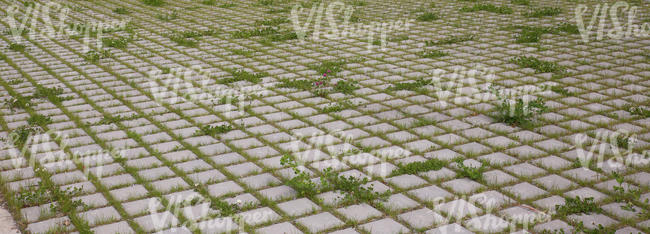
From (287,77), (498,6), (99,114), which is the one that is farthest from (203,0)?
(99,114)

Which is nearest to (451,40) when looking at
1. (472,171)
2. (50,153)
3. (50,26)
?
(472,171)

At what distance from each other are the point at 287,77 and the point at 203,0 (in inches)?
354

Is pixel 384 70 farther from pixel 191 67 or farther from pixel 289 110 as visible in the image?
pixel 191 67

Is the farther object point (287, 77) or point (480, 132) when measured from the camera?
point (287, 77)

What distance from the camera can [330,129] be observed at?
683 cm

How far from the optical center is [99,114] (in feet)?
24.5

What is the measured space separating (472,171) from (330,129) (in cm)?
187

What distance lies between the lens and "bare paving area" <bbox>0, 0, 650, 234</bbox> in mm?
4895

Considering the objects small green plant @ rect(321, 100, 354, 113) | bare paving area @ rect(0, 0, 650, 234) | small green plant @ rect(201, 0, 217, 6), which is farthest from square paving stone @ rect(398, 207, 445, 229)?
small green plant @ rect(201, 0, 217, 6)

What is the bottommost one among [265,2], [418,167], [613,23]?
[418,167]

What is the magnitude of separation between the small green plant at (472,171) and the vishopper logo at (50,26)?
7933 mm

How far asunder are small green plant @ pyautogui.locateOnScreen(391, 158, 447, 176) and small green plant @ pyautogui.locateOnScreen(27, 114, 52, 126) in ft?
13.6

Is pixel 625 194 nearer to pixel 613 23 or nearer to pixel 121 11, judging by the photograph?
pixel 613 23

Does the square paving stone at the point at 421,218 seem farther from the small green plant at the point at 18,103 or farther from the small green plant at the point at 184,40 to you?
the small green plant at the point at 184,40
